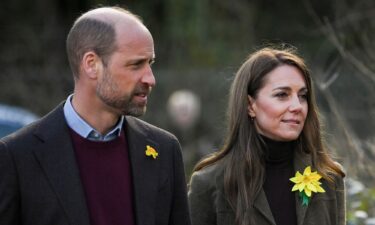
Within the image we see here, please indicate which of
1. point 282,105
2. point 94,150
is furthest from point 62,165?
point 282,105

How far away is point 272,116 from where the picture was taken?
4918 millimetres

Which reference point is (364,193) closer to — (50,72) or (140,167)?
(140,167)

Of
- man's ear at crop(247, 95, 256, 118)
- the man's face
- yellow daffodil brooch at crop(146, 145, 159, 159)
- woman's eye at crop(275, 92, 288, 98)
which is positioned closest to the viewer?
the man's face

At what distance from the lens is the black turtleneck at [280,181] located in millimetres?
4883

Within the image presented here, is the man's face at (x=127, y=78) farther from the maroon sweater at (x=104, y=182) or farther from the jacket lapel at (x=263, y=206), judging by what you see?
the jacket lapel at (x=263, y=206)

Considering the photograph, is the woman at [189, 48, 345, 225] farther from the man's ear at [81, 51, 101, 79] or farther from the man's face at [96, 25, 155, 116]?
the man's ear at [81, 51, 101, 79]

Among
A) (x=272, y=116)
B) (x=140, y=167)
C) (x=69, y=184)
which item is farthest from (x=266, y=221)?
(x=69, y=184)

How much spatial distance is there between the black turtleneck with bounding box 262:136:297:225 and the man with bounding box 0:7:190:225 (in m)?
0.80

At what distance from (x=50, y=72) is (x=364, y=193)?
10.7 m

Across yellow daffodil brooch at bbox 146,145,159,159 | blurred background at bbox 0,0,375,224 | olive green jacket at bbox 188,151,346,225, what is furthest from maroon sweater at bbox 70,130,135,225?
blurred background at bbox 0,0,375,224

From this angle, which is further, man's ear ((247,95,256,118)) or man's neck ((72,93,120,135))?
man's ear ((247,95,256,118))

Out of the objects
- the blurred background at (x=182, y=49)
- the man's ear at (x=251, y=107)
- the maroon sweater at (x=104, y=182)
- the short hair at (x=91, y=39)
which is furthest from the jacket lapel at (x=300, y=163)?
the blurred background at (x=182, y=49)

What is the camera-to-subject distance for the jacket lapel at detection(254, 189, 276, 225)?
4.81 m

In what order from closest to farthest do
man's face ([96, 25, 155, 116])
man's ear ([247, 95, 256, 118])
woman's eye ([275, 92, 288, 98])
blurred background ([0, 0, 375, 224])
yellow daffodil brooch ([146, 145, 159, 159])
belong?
1. man's face ([96, 25, 155, 116])
2. yellow daffodil brooch ([146, 145, 159, 159])
3. woman's eye ([275, 92, 288, 98])
4. man's ear ([247, 95, 256, 118])
5. blurred background ([0, 0, 375, 224])
